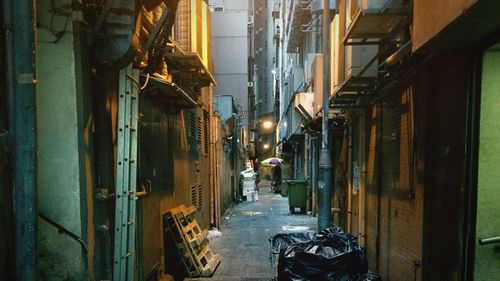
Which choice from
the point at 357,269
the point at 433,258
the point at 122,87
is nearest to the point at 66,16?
the point at 122,87

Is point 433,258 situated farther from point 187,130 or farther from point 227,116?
point 227,116

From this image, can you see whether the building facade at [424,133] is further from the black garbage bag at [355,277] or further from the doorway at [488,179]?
the black garbage bag at [355,277]

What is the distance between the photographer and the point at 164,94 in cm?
731

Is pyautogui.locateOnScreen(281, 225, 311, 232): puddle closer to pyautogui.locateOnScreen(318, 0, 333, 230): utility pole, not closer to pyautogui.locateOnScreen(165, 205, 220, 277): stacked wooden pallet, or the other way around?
pyautogui.locateOnScreen(318, 0, 333, 230): utility pole

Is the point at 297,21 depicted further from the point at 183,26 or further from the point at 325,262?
the point at 325,262

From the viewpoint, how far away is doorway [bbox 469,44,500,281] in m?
3.91

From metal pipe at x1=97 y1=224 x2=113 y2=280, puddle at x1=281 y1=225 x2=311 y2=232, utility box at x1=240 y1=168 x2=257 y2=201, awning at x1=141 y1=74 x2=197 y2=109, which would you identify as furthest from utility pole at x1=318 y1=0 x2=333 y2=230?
utility box at x1=240 y1=168 x2=257 y2=201

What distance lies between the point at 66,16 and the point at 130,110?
1.38 m

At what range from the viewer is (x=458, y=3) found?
2941mm

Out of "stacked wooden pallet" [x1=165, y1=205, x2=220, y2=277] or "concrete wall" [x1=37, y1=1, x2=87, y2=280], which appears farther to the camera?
"stacked wooden pallet" [x1=165, y1=205, x2=220, y2=277]

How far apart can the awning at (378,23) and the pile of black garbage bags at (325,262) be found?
2883 millimetres

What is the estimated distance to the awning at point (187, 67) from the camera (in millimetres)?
7262

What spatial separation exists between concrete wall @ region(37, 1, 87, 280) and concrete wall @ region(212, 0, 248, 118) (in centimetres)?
2125

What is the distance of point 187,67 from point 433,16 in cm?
547
